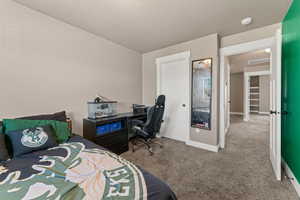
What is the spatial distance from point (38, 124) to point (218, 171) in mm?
2654

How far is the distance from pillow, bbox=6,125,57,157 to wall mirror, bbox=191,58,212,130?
2.66m

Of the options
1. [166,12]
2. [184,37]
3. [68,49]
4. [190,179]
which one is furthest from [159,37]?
[190,179]

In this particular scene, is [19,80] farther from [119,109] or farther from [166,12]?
[166,12]

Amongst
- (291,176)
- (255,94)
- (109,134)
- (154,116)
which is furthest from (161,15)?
(255,94)

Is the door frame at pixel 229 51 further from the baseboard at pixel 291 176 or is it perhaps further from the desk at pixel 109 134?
the desk at pixel 109 134

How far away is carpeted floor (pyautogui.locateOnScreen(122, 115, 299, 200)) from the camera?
60.1 inches

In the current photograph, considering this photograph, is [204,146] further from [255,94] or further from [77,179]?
[255,94]

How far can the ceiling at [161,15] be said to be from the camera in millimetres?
1795

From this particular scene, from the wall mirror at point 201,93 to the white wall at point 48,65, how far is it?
1952 mm

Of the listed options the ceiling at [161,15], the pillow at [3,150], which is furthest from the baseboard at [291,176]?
the pillow at [3,150]

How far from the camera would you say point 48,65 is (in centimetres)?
204

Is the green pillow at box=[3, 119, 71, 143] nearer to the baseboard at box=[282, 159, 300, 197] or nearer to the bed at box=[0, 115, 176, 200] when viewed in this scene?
the bed at box=[0, 115, 176, 200]

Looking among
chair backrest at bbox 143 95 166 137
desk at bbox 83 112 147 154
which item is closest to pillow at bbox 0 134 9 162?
desk at bbox 83 112 147 154

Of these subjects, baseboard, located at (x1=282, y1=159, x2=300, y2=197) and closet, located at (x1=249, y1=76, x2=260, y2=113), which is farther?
closet, located at (x1=249, y1=76, x2=260, y2=113)
